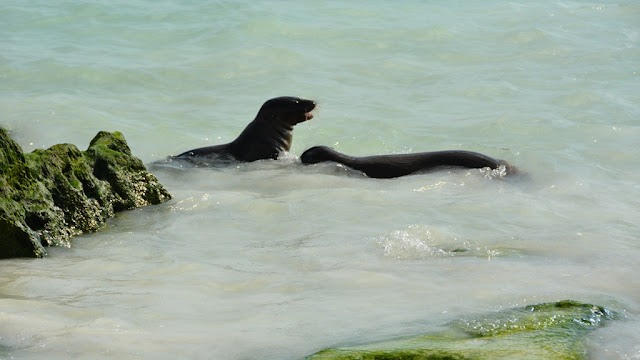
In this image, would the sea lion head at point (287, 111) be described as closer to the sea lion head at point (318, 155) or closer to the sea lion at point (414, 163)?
the sea lion head at point (318, 155)

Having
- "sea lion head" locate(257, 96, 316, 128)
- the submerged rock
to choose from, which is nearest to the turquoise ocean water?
the submerged rock

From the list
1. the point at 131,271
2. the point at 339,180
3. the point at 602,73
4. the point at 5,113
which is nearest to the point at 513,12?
the point at 602,73

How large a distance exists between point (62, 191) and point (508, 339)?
3.24m

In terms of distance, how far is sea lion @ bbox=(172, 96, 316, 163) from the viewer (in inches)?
341

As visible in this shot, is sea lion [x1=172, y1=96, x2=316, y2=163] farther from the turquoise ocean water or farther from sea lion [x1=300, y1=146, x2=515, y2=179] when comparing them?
sea lion [x1=300, y1=146, x2=515, y2=179]

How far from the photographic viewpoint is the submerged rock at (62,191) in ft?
16.8

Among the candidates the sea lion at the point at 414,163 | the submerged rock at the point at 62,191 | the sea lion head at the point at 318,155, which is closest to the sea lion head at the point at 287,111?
the sea lion head at the point at 318,155

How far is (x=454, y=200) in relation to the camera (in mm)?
6977

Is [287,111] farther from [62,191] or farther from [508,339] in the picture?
[508,339]

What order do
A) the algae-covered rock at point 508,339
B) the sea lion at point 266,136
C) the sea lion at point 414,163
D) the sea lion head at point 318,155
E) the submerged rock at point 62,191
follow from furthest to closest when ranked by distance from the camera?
the sea lion at point 266,136 → the sea lion head at point 318,155 → the sea lion at point 414,163 → the submerged rock at point 62,191 → the algae-covered rock at point 508,339

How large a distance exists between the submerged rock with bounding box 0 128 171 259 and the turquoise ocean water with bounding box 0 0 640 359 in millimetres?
131

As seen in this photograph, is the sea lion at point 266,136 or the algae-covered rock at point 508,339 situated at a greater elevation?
the sea lion at point 266,136

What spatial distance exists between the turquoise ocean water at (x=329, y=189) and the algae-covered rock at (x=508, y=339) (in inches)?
5.3

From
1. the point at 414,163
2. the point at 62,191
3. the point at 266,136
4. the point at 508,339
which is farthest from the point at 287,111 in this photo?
the point at 508,339
